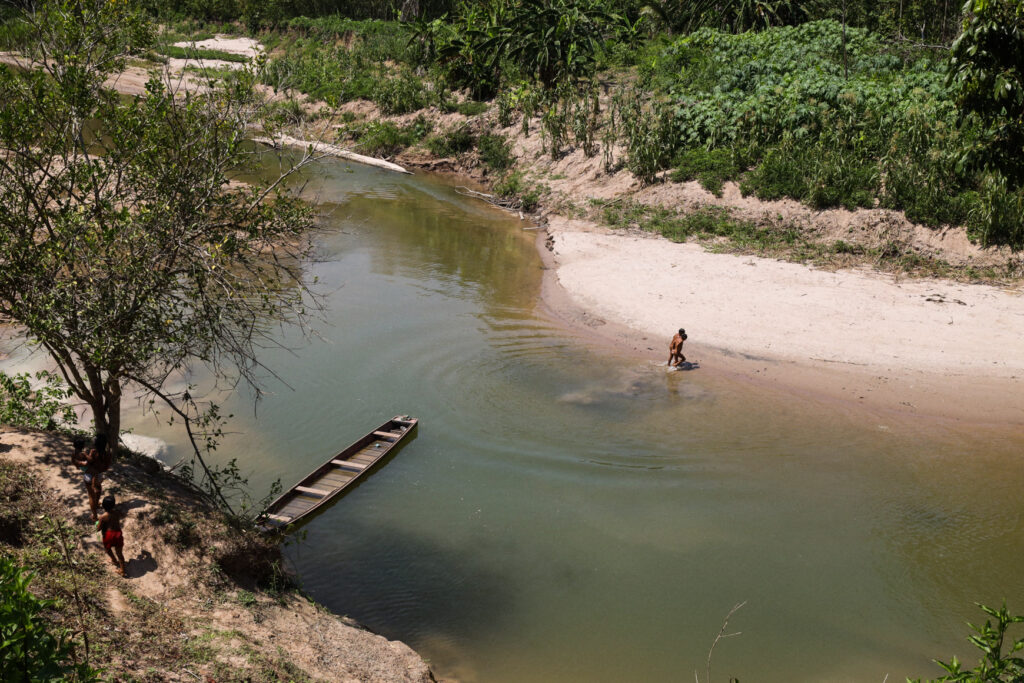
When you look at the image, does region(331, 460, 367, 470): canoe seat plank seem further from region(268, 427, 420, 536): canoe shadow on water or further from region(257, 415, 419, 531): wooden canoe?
region(268, 427, 420, 536): canoe shadow on water

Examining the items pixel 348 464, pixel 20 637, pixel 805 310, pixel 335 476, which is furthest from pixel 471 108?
pixel 20 637

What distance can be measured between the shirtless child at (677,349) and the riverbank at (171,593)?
357 inches

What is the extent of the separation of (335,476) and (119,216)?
581 centimetres

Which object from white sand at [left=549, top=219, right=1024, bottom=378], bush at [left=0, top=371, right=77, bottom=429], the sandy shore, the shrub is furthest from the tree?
the shrub

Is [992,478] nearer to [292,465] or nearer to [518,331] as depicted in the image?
[518,331]

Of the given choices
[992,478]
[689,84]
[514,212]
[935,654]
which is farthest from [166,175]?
[689,84]

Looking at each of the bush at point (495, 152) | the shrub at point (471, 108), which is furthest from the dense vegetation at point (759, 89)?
the bush at point (495, 152)

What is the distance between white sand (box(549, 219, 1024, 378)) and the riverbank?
Answer: 34.2 feet

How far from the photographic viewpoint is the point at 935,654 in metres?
9.77

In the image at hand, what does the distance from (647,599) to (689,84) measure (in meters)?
23.9

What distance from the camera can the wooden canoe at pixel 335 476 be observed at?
11773mm

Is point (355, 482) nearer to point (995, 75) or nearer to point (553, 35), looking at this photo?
point (995, 75)

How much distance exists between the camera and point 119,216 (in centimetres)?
848

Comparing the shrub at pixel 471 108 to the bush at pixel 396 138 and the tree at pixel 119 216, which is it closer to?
the bush at pixel 396 138
